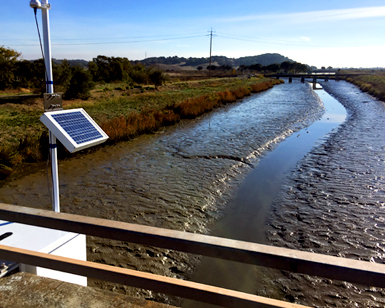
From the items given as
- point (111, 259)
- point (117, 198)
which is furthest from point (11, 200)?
point (111, 259)

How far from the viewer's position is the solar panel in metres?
3.38

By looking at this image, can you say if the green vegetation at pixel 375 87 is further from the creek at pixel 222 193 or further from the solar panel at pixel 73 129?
the solar panel at pixel 73 129

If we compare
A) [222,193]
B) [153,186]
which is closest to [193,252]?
[222,193]

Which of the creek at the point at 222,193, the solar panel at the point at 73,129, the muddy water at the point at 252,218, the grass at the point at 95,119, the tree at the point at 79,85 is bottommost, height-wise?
the muddy water at the point at 252,218

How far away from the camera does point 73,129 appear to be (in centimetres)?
365

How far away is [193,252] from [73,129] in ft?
7.03

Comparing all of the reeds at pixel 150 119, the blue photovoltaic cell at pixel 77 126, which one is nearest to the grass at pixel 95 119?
the reeds at pixel 150 119

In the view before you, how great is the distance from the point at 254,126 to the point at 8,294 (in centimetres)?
1784

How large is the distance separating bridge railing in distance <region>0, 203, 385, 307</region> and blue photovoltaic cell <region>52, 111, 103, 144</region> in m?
1.06

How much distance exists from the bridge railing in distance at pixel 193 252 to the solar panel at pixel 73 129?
882 millimetres

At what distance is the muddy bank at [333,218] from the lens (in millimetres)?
4996

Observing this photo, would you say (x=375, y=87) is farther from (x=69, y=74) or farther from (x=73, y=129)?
(x=73, y=129)

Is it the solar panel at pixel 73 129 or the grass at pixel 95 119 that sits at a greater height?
the solar panel at pixel 73 129

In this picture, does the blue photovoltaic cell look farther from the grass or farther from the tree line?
the tree line
